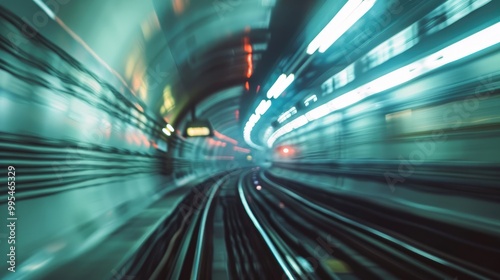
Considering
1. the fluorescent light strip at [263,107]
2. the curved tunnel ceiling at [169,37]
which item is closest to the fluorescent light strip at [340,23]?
the curved tunnel ceiling at [169,37]

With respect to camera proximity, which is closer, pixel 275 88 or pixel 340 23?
pixel 340 23

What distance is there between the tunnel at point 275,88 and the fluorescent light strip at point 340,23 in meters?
0.04

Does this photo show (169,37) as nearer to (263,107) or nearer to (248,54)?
(248,54)

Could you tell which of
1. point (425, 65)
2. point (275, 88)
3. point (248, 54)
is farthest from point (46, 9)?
point (275, 88)

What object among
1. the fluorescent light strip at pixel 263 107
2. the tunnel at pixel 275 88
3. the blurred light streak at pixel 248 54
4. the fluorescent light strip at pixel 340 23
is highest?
the blurred light streak at pixel 248 54

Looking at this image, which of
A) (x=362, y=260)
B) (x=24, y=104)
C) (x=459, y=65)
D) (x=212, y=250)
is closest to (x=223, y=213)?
(x=212, y=250)

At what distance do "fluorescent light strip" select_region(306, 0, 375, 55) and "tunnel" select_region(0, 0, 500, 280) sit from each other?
0.12 ft

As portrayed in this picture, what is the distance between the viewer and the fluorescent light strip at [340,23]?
486 centimetres

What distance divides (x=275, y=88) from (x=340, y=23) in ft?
15.8

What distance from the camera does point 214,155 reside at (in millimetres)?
30578

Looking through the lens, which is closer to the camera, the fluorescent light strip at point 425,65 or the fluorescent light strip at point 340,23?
the fluorescent light strip at point 425,65

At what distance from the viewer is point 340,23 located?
548 cm

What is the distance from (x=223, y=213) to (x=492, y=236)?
21.7ft

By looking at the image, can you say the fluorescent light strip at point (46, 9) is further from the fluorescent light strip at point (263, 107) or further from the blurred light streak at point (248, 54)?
the fluorescent light strip at point (263, 107)
